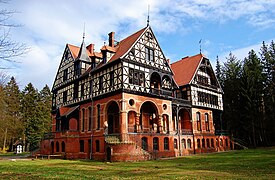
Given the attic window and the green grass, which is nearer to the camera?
the green grass

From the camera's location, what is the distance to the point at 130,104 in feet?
89.3

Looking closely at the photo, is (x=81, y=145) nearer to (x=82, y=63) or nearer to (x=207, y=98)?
(x=82, y=63)

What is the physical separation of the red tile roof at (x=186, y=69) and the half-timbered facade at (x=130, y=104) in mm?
45

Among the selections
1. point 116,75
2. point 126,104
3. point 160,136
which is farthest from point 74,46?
point 160,136

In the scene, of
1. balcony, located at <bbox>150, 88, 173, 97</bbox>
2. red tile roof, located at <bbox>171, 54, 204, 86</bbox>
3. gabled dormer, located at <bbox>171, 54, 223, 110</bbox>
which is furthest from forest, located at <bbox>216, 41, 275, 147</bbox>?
balcony, located at <bbox>150, 88, 173, 97</bbox>

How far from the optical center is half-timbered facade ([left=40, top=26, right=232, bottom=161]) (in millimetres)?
27094

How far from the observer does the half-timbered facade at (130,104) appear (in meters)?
27.1

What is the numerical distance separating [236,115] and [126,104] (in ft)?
87.1

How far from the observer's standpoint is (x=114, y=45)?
34.7m

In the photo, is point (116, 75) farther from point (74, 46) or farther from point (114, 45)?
point (74, 46)

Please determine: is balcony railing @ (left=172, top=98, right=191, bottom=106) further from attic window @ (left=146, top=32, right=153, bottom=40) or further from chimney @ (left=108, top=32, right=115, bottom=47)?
chimney @ (left=108, top=32, right=115, bottom=47)

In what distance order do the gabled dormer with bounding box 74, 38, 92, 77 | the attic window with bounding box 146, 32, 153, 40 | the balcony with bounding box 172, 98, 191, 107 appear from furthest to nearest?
the gabled dormer with bounding box 74, 38, 92, 77 → the balcony with bounding box 172, 98, 191, 107 → the attic window with bounding box 146, 32, 153, 40

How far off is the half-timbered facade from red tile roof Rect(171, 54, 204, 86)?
0.04m

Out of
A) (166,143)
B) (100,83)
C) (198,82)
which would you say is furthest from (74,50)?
(166,143)
